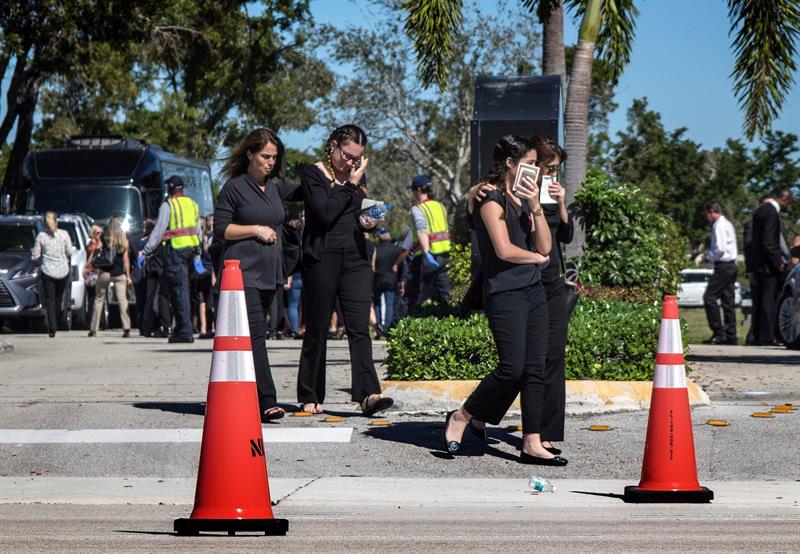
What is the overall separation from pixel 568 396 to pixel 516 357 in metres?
1.81

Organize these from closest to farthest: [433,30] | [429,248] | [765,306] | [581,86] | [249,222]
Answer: [249,222], [581,86], [433,30], [429,248], [765,306]

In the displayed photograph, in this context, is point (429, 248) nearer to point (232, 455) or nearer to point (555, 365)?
point (555, 365)

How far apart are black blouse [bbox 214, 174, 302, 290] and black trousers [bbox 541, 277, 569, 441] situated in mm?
2027

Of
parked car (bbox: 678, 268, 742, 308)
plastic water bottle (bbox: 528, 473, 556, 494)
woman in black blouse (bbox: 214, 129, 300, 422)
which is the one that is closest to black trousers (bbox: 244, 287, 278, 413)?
woman in black blouse (bbox: 214, 129, 300, 422)

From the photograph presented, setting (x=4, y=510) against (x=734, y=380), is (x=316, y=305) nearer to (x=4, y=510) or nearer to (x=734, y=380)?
(x=4, y=510)

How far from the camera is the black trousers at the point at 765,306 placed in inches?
→ 736

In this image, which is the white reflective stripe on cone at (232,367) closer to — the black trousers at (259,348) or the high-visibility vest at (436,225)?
the black trousers at (259,348)

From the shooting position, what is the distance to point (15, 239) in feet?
79.9

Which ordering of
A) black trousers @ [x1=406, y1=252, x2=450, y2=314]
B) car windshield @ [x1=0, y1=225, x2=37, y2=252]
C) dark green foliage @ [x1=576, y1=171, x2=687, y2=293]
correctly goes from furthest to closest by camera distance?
car windshield @ [x1=0, y1=225, x2=37, y2=252], black trousers @ [x1=406, y1=252, x2=450, y2=314], dark green foliage @ [x1=576, y1=171, x2=687, y2=293]

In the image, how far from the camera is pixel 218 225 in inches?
363

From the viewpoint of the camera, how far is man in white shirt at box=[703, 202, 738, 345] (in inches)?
754

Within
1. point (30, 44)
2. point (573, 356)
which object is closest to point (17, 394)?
point (573, 356)

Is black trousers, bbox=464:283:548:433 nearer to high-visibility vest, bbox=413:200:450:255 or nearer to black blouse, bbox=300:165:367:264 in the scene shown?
black blouse, bbox=300:165:367:264

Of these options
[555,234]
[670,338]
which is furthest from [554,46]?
[670,338]
